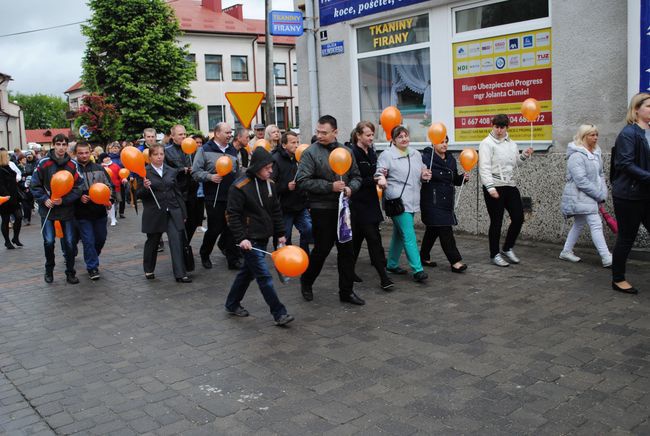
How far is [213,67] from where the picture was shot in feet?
173

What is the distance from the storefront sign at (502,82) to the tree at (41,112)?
13404cm

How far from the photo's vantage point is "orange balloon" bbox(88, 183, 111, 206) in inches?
320

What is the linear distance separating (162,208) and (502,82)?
5485mm

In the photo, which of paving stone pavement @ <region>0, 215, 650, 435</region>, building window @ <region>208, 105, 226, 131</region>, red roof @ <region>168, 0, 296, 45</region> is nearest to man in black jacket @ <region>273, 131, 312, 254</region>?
paving stone pavement @ <region>0, 215, 650, 435</region>

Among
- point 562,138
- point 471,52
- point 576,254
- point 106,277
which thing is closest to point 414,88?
point 471,52

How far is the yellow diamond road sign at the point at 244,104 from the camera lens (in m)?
10.9

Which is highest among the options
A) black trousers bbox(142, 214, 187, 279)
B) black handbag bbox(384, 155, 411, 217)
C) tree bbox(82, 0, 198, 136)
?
tree bbox(82, 0, 198, 136)

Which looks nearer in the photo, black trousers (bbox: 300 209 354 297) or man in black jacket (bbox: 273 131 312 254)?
black trousers (bbox: 300 209 354 297)

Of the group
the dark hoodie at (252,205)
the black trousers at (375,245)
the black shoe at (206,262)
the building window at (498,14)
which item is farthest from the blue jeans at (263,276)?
the building window at (498,14)

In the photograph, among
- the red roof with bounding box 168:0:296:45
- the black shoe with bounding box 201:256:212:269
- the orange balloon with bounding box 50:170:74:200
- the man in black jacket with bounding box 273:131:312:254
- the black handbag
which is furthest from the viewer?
the red roof with bounding box 168:0:296:45

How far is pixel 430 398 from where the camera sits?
4.25 meters

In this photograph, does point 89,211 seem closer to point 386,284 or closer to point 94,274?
point 94,274

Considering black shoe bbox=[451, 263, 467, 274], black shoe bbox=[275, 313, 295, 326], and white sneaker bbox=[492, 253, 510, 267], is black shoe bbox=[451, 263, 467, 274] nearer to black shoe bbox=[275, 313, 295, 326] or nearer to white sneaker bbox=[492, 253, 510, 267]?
white sneaker bbox=[492, 253, 510, 267]

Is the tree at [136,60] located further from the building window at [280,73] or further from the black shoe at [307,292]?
the black shoe at [307,292]
